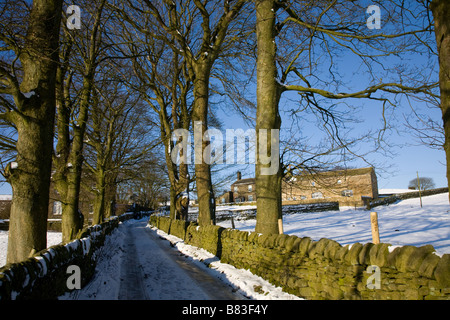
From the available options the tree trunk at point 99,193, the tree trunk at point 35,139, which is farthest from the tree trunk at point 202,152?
the tree trunk at point 99,193

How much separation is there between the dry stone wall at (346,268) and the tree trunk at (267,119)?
2.19ft

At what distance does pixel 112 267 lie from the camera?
834cm

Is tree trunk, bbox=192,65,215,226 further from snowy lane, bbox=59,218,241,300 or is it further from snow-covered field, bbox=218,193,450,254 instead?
snow-covered field, bbox=218,193,450,254

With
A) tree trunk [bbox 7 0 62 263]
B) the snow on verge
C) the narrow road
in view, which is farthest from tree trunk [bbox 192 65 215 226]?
tree trunk [bbox 7 0 62 263]

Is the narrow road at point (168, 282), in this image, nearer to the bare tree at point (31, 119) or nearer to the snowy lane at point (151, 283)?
the snowy lane at point (151, 283)

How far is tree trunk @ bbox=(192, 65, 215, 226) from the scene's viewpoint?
39.9ft

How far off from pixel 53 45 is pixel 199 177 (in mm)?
7561

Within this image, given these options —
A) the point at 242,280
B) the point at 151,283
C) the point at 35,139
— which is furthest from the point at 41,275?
the point at 242,280

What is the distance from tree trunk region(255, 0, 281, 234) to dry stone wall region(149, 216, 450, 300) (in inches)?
26.2

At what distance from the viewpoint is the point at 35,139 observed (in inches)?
198

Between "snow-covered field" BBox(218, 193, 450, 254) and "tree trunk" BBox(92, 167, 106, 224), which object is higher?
"tree trunk" BBox(92, 167, 106, 224)

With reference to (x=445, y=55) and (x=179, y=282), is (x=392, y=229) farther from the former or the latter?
(x=445, y=55)

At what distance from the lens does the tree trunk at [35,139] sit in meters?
4.80
